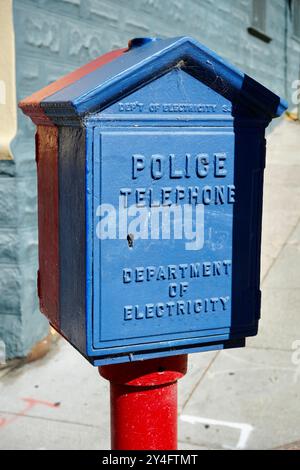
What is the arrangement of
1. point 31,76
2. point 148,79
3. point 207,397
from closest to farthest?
1. point 148,79
2. point 207,397
3. point 31,76

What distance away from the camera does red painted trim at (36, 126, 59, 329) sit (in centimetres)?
191

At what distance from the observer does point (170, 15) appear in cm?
621

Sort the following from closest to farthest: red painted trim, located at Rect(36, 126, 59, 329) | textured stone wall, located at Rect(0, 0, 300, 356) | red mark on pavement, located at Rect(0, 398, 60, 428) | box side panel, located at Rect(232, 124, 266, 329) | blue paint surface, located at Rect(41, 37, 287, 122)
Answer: blue paint surface, located at Rect(41, 37, 287, 122), box side panel, located at Rect(232, 124, 266, 329), red painted trim, located at Rect(36, 126, 59, 329), red mark on pavement, located at Rect(0, 398, 60, 428), textured stone wall, located at Rect(0, 0, 300, 356)

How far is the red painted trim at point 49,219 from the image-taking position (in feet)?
6.28

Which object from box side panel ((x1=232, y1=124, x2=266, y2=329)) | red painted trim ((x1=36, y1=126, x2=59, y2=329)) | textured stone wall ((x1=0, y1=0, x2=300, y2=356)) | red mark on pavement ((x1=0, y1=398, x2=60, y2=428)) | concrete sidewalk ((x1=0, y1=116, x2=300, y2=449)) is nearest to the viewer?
box side panel ((x1=232, y1=124, x2=266, y2=329))

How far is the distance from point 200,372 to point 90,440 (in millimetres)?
874

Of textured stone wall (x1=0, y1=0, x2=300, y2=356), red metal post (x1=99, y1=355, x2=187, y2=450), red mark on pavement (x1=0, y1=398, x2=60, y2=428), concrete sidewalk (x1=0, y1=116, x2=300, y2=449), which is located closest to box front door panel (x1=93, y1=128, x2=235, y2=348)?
red metal post (x1=99, y1=355, x2=187, y2=450)

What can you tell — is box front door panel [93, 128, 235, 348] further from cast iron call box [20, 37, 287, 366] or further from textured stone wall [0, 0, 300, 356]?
textured stone wall [0, 0, 300, 356]

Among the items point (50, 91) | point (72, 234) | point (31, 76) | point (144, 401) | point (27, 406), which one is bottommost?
point (27, 406)

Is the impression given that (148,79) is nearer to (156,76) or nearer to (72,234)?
(156,76)

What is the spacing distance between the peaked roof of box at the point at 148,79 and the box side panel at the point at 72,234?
0.08 m

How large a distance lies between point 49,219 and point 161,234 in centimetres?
41

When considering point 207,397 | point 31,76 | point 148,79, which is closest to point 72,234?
point 148,79

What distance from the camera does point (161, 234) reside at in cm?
173
